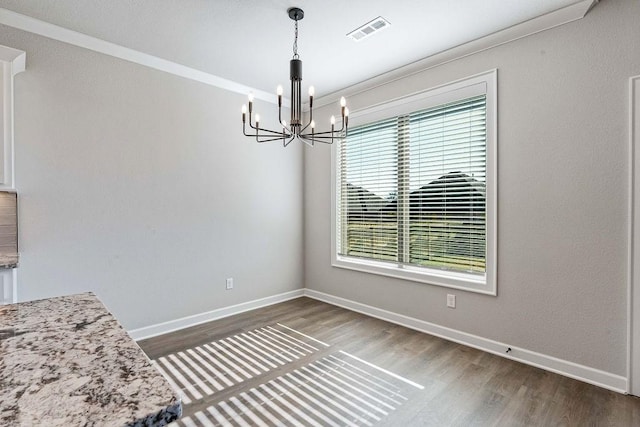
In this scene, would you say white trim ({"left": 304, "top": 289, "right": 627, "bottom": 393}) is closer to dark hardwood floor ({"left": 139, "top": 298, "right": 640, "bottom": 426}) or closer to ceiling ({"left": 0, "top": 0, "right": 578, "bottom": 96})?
dark hardwood floor ({"left": 139, "top": 298, "right": 640, "bottom": 426})

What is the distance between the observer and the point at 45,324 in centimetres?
97

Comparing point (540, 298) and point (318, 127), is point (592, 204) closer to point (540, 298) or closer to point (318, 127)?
point (540, 298)

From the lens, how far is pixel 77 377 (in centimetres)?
67

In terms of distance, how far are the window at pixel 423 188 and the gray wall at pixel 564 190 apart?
152 millimetres

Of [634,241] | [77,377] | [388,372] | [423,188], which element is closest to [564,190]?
[634,241]

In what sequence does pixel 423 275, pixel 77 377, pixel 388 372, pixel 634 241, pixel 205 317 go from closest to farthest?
1. pixel 77 377
2. pixel 634 241
3. pixel 388 372
4. pixel 423 275
5. pixel 205 317

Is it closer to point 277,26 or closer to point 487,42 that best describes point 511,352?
point 487,42

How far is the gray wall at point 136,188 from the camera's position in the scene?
261 cm

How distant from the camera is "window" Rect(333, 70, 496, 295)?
9.70 ft

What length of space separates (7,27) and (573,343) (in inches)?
193

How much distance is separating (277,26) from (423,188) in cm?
204

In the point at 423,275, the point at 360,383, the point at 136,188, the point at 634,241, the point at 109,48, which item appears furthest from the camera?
the point at 423,275

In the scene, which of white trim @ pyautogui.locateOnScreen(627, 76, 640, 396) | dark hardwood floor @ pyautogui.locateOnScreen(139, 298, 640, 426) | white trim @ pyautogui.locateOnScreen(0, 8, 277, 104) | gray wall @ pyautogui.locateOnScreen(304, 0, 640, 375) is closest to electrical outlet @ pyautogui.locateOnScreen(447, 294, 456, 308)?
gray wall @ pyautogui.locateOnScreen(304, 0, 640, 375)

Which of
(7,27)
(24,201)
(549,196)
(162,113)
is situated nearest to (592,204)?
(549,196)
